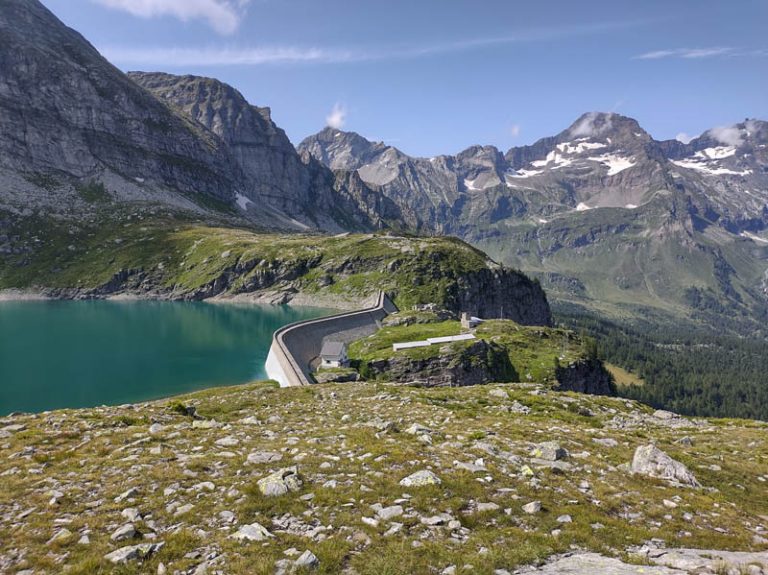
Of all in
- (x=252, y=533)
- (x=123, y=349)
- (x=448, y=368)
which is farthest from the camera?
(x=123, y=349)

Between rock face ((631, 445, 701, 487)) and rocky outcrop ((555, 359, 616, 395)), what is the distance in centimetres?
6899

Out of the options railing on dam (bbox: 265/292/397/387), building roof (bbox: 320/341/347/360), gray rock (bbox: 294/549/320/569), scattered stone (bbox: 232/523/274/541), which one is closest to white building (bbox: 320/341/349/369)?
building roof (bbox: 320/341/347/360)

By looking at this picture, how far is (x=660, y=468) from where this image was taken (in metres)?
18.8

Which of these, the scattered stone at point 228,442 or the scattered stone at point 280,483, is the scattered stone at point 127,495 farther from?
the scattered stone at point 228,442

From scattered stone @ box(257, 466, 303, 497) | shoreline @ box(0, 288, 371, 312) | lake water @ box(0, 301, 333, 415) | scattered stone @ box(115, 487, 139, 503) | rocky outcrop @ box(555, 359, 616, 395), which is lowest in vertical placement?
rocky outcrop @ box(555, 359, 616, 395)

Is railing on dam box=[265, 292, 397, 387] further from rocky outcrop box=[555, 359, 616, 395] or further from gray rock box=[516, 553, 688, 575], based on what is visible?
gray rock box=[516, 553, 688, 575]

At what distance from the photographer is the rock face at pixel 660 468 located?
18.3 m

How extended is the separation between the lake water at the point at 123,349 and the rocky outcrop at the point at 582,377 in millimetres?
60072

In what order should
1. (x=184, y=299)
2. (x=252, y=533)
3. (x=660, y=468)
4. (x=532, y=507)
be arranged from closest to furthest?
1. (x=252, y=533)
2. (x=532, y=507)
3. (x=660, y=468)
4. (x=184, y=299)

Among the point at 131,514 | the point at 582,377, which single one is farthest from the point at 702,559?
the point at 582,377

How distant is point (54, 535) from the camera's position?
11.7 meters

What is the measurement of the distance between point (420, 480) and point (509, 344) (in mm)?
85267

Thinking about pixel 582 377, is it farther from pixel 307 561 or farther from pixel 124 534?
pixel 124 534

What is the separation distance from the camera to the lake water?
74.8m
